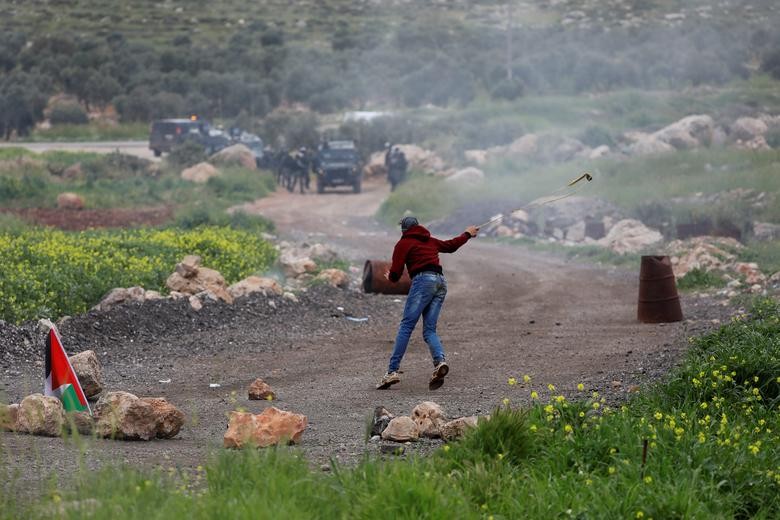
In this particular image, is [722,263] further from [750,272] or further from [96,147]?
[96,147]

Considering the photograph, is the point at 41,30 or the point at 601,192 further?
the point at 41,30

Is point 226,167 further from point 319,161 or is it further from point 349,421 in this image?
point 349,421

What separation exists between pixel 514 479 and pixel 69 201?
25.9 m

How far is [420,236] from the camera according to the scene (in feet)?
38.7

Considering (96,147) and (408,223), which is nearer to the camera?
(408,223)

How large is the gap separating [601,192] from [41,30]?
183 ft

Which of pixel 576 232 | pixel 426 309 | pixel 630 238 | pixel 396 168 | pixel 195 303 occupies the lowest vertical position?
pixel 396 168

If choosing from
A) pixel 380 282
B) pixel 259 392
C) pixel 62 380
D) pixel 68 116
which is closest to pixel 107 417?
pixel 62 380

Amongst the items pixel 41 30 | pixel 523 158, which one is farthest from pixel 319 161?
pixel 41 30

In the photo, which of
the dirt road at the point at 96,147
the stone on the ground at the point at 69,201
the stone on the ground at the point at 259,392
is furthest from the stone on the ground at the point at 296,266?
the dirt road at the point at 96,147

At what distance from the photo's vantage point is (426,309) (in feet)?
39.0

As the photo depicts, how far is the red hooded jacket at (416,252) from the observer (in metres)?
11.7

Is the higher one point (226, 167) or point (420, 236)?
point (420, 236)

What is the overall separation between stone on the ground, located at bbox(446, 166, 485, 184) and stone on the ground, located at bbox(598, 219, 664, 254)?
11005 mm
